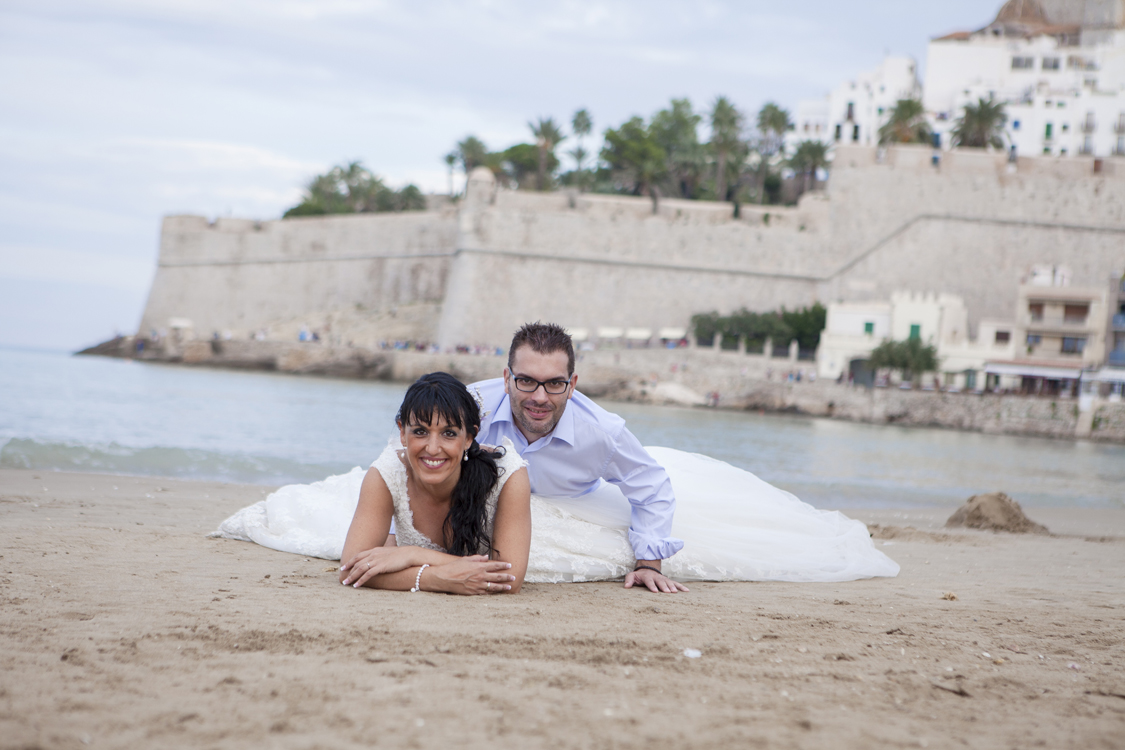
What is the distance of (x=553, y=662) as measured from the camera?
6.71 ft

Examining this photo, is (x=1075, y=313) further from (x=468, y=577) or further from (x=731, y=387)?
(x=468, y=577)

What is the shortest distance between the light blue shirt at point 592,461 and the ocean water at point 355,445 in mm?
3864

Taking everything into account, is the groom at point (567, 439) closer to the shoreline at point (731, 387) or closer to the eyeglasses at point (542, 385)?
the eyeglasses at point (542, 385)

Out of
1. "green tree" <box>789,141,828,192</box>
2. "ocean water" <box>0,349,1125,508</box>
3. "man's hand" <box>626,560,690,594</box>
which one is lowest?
"ocean water" <box>0,349,1125,508</box>

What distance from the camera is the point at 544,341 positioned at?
275 centimetres

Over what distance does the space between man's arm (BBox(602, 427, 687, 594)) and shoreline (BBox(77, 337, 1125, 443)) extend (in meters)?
24.7

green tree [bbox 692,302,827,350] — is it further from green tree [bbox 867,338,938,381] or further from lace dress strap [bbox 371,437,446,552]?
lace dress strap [bbox 371,437,446,552]

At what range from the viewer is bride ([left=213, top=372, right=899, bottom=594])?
2748 millimetres

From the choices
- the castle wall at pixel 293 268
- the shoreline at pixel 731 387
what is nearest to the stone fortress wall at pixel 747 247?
the castle wall at pixel 293 268

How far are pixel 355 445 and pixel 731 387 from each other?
18770mm

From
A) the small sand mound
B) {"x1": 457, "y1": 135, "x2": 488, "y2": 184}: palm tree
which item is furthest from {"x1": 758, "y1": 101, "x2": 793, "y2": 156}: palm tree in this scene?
the small sand mound

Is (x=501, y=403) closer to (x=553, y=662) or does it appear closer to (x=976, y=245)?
(x=553, y=662)

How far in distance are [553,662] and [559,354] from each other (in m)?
0.99

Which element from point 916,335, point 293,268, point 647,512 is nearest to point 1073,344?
point 916,335
